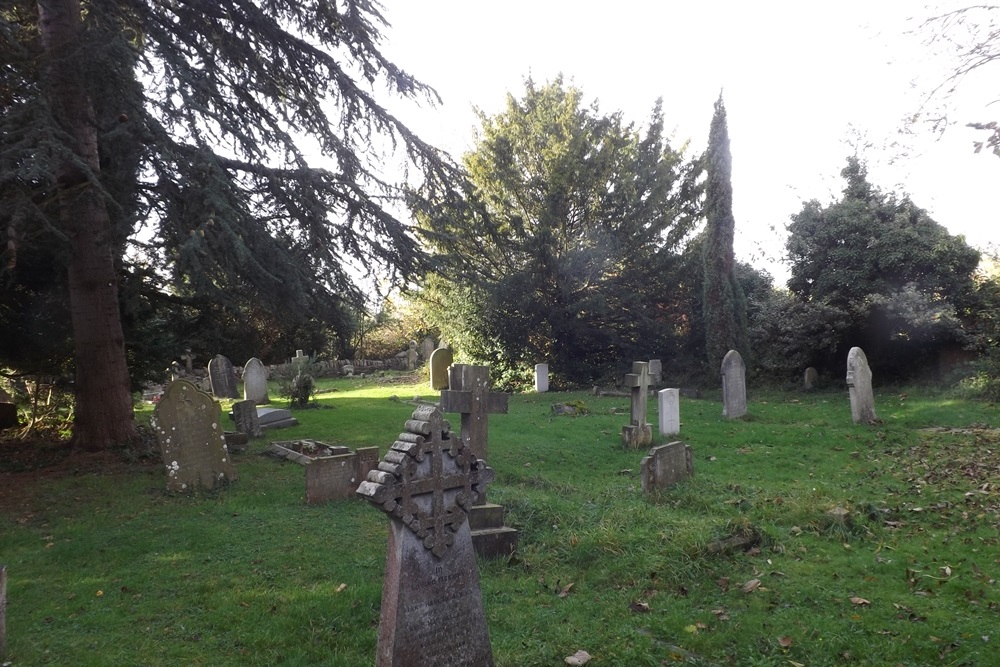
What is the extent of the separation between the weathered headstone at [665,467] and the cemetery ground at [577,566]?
0.93 ft

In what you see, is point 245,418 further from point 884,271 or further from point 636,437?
point 884,271

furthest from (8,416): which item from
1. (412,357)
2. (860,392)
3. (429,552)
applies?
(412,357)

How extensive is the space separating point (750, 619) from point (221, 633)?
12.5 ft

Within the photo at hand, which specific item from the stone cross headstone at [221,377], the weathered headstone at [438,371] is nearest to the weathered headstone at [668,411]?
the weathered headstone at [438,371]

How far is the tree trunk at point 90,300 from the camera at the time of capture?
980 cm

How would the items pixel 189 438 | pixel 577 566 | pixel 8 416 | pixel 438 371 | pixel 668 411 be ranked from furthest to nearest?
pixel 438 371
pixel 8 416
pixel 668 411
pixel 189 438
pixel 577 566

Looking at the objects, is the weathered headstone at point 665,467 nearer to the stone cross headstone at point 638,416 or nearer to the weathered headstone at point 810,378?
the stone cross headstone at point 638,416

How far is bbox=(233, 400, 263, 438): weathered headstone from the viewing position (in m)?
13.3

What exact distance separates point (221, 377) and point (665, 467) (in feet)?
57.3

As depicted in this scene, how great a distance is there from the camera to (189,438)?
8.87 meters

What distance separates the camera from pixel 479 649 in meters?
4.05

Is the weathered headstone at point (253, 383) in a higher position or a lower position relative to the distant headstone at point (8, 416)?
higher

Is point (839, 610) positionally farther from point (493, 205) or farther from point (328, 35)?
point (493, 205)

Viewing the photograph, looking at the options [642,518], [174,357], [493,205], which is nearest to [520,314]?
[493,205]
